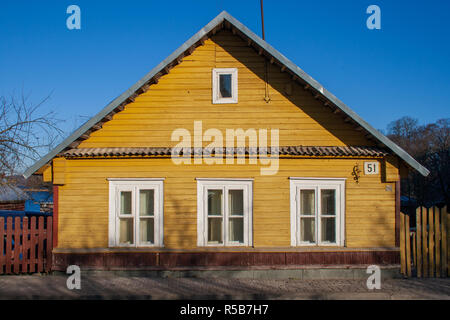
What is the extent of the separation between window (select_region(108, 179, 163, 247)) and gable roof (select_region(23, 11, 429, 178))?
1672 millimetres

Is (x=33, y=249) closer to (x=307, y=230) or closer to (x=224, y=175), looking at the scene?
(x=224, y=175)

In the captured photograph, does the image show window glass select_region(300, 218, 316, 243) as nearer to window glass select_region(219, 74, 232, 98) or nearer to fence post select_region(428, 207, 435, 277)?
fence post select_region(428, 207, 435, 277)

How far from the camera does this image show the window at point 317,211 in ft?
31.4

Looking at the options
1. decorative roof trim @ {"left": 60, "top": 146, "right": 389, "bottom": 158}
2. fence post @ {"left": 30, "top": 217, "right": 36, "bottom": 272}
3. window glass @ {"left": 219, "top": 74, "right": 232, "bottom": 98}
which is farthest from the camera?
window glass @ {"left": 219, "top": 74, "right": 232, "bottom": 98}

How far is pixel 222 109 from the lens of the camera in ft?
32.2

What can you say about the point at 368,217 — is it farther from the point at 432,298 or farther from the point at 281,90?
the point at 281,90

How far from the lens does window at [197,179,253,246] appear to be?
31.4 feet

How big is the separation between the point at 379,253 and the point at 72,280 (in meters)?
8.46

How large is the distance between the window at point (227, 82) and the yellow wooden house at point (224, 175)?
41 mm

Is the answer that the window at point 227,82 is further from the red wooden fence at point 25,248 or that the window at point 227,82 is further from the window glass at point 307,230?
the red wooden fence at point 25,248

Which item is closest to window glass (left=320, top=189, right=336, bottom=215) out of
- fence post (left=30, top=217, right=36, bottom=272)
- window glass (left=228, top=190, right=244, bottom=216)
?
window glass (left=228, top=190, right=244, bottom=216)

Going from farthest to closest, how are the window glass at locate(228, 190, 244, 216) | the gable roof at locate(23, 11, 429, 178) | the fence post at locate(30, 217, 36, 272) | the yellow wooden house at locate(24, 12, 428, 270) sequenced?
the window glass at locate(228, 190, 244, 216), the fence post at locate(30, 217, 36, 272), the yellow wooden house at locate(24, 12, 428, 270), the gable roof at locate(23, 11, 429, 178)

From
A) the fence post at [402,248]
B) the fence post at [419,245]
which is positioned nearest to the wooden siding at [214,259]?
the fence post at [402,248]
